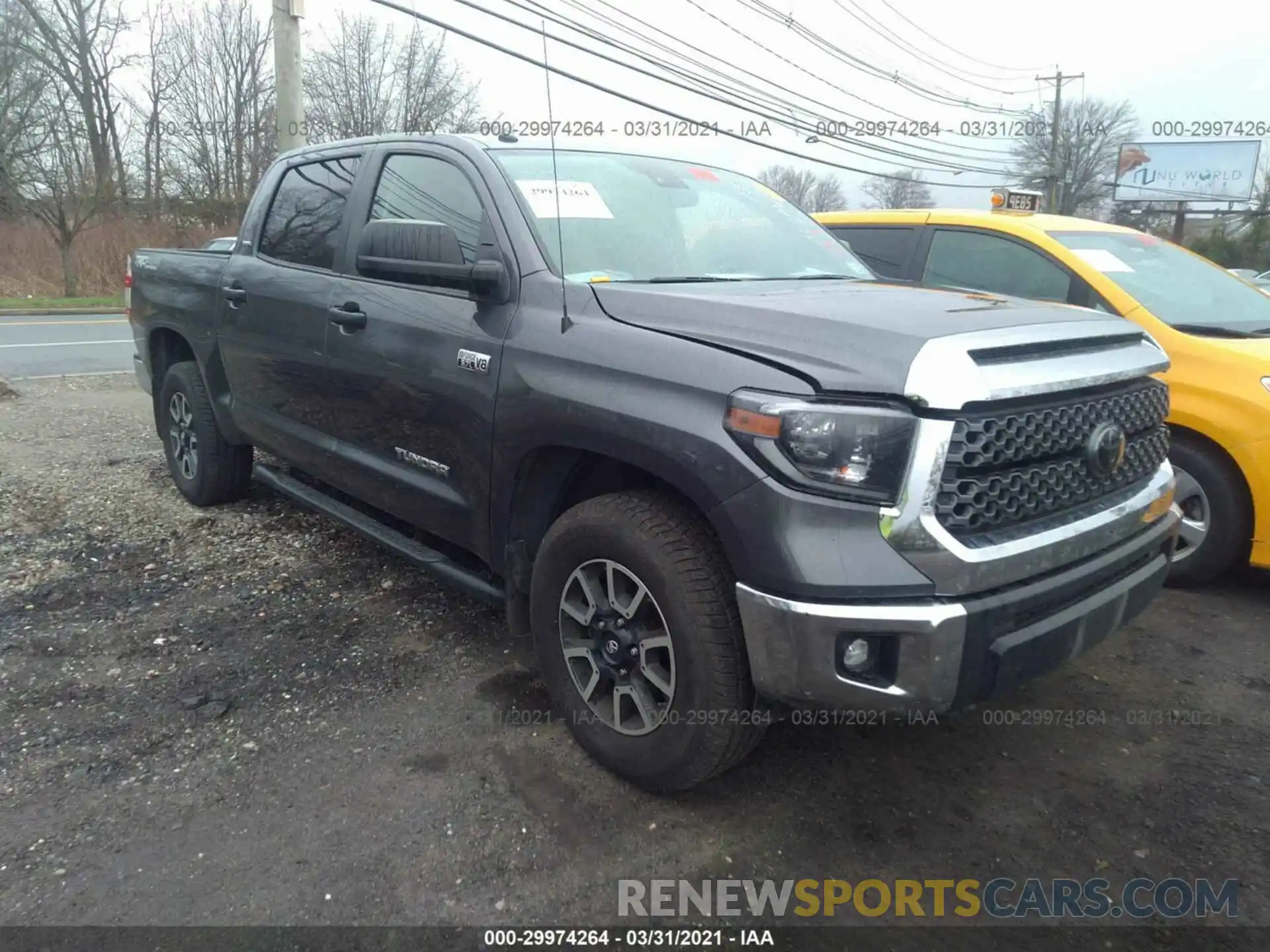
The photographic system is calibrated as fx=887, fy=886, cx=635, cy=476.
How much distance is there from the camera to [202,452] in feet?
16.5

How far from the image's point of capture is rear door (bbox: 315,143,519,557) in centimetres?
299

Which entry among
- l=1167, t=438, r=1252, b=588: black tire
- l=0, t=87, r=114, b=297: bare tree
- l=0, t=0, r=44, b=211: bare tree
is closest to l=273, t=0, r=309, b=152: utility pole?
l=1167, t=438, r=1252, b=588: black tire

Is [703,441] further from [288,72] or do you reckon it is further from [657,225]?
[288,72]

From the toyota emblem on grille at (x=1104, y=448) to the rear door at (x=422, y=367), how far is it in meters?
1.77

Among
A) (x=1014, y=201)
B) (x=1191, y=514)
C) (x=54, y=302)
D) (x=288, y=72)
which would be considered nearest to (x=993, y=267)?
(x=1014, y=201)

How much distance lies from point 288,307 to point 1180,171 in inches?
1995

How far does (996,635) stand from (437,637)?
2.32 metres

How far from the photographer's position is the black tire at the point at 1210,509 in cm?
403

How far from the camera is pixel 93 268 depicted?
90.8 ft

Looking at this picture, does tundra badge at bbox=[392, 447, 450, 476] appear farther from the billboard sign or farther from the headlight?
the billboard sign

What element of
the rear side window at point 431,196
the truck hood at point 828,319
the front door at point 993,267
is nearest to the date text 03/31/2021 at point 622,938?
the truck hood at point 828,319

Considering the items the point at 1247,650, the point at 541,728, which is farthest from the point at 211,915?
the point at 1247,650

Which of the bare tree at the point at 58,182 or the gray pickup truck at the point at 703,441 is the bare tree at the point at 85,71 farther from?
the gray pickup truck at the point at 703,441

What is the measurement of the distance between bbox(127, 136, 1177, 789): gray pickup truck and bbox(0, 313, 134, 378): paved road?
999 centimetres
